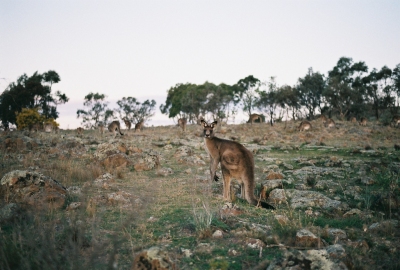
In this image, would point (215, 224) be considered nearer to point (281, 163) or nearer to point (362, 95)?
point (281, 163)

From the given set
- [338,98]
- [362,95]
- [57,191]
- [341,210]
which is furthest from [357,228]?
[362,95]

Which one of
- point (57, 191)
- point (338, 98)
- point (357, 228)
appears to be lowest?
point (357, 228)

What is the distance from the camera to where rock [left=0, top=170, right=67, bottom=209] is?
650cm

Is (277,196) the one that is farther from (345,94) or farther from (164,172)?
(345,94)

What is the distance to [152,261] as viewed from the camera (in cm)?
325

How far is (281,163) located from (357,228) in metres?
7.75

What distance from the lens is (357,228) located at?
5.63 metres

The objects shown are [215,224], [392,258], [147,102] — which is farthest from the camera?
[147,102]

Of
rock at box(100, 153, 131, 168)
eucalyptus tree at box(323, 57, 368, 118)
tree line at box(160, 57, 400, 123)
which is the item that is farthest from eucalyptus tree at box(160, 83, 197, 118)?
rock at box(100, 153, 131, 168)

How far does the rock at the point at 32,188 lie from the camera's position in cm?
650

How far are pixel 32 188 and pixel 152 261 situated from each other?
4.70 m

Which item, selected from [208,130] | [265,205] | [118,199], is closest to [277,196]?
[265,205]

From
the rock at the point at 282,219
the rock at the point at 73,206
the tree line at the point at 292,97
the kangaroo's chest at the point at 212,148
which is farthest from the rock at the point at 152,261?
the tree line at the point at 292,97

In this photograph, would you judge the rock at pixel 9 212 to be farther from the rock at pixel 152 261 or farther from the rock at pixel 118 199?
the rock at pixel 152 261
